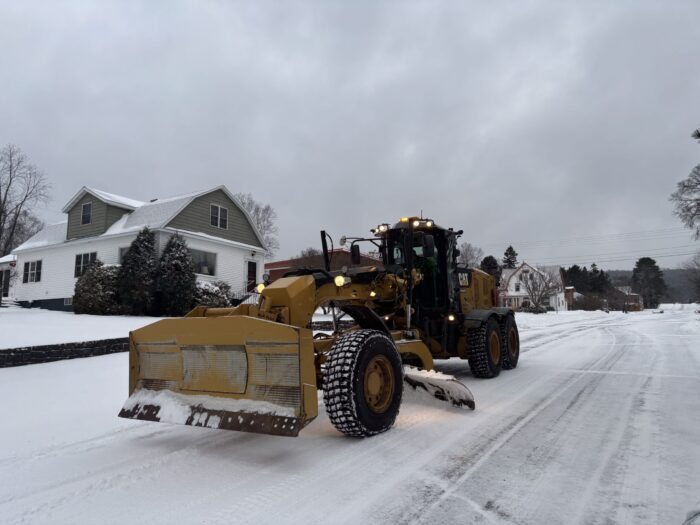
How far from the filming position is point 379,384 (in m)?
4.56

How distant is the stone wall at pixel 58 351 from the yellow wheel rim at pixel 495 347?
8054 millimetres

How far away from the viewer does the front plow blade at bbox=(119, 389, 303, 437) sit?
12.0 feet

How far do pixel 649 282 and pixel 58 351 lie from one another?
130590 mm

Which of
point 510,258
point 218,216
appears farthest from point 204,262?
point 510,258

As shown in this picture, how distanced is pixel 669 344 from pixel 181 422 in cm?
1426

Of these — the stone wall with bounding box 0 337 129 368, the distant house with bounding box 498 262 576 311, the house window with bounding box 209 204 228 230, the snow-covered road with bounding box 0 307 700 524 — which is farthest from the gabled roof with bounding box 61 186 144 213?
the distant house with bounding box 498 262 576 311

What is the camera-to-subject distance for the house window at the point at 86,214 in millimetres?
23794

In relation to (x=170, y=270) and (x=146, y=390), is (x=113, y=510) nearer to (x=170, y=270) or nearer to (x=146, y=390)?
(x=146, y=390)

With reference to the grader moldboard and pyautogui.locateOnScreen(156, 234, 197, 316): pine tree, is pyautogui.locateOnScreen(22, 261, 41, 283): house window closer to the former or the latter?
pyautogui.locateOnScreen(156, 234, 197, 316): pine tree

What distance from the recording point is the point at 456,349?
26.3 feet

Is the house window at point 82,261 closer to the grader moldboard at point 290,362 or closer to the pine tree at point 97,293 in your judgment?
the pine tree at point 97,293

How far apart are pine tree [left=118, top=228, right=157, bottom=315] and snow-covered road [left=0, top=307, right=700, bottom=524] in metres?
11.6

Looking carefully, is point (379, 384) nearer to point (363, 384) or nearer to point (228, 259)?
point (363, 384)

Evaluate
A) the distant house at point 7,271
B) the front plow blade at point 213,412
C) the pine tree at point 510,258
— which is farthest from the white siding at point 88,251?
the pine tree at point 510,258
